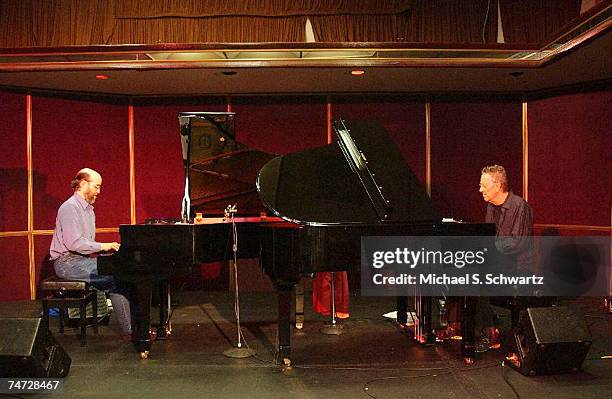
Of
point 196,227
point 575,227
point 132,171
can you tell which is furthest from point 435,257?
point 132,171

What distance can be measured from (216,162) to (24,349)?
1.99 m

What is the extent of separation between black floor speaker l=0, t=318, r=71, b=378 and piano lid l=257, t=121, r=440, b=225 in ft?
5.15

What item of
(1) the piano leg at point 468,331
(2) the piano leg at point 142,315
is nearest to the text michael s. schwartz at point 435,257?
(1) the piano leg at point 468,331

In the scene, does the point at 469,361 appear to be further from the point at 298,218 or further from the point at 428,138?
the point at 428,138

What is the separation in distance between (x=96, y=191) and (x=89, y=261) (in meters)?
0.58

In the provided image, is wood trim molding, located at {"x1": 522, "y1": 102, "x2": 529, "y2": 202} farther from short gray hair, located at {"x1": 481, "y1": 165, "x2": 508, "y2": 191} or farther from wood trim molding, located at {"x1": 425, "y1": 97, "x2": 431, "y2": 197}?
short gray hair, located at {"x1": 481, "y1": 165, "x2": 508, "y2": 191}

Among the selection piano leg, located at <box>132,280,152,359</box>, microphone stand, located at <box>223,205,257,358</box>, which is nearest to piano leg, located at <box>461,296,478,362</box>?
microphone stand, located at <box>223,205,257,358</box>

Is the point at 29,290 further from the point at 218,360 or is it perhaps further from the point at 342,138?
the point at 342,138

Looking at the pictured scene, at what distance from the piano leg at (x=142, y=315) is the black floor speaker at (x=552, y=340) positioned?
2.50m

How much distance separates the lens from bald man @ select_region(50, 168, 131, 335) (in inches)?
182

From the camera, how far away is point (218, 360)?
4160 mm

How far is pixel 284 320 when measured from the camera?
155 inches

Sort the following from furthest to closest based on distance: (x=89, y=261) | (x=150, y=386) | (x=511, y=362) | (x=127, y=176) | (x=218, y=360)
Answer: (x=127, y=176), (x=89, y=261), (x=218, y=360), (x=511, y=362), (x=150, y=386)

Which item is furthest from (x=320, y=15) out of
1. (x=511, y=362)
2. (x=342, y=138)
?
(x=511, y=362)
